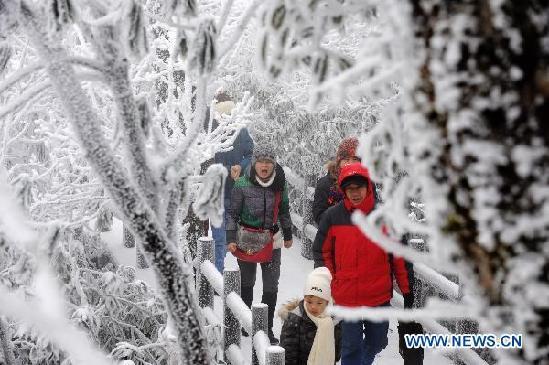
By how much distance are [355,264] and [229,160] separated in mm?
3762

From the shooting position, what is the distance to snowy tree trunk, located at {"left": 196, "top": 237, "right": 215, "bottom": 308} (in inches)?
255

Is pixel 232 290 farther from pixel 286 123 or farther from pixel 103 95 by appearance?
pixel 286 123

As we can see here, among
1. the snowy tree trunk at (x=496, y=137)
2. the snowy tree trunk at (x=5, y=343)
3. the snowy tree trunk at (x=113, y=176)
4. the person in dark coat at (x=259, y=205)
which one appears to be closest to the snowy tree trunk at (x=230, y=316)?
the person in dark coat at (x=259, y=205)

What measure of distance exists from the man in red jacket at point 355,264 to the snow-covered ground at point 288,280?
1.43 meters

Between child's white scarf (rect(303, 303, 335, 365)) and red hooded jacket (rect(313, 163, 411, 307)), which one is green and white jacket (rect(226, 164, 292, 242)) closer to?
red hooded jacket (rect(313, 163, 411, 307))

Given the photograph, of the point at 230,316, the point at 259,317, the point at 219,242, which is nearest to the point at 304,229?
the point at 219,242

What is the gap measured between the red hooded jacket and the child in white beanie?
31 centimetres

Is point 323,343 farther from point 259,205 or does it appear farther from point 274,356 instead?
point 259,205

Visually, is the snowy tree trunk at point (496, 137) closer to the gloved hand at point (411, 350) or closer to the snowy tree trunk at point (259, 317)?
the snowy tree trunk at point (259, 317)

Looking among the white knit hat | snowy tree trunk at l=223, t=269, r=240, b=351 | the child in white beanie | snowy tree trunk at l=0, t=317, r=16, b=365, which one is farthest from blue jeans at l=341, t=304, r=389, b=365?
snowy tree trunk at l=0, t=317, r=16, b=365

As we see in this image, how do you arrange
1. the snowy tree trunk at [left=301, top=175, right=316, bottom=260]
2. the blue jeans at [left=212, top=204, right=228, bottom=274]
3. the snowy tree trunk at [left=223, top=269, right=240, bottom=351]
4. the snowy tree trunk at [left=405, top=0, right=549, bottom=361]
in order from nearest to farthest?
1. the snowy tree trunk at [left=405, top=0, right=549, bottom=361]
2. the snowy tree trunk at [left=223, top=269, right=240, bottom=351]
3. the blue jeans at [left=212, top=204, right=228, bottom=274]
4. the snowy tree trunk at [left=301, top=175, right=316, bottom=260]

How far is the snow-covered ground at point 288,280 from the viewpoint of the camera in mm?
5766

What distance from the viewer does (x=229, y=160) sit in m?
7.75

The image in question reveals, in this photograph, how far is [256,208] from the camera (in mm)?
5781
